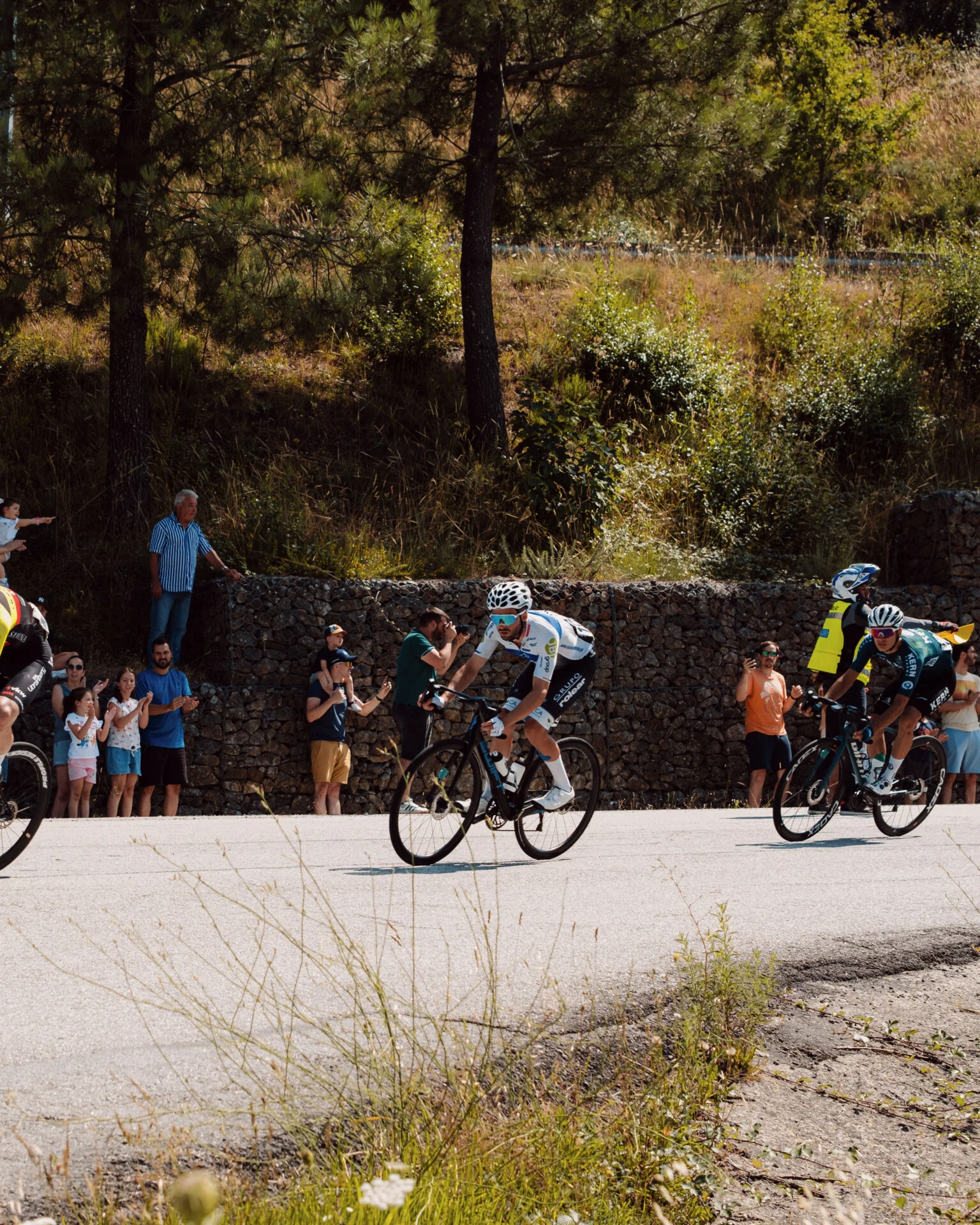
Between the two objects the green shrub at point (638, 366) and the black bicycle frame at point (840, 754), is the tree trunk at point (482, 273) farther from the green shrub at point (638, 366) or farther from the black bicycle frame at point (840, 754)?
the black bicycle frame at point (840, 754)

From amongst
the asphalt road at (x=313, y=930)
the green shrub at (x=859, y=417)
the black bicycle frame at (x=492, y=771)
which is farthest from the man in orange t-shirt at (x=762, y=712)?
the green shrub at (x=859, y=417)

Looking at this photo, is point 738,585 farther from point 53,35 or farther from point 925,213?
point 925,213

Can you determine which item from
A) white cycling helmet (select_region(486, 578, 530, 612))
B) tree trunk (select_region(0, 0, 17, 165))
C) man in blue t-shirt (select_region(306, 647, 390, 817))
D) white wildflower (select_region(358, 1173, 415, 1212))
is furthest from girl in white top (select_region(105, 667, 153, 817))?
white wildflower (select_region(358, 1173, 415, 1212))

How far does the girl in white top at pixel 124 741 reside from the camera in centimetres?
1275

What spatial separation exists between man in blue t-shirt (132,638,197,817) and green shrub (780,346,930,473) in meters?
13.2

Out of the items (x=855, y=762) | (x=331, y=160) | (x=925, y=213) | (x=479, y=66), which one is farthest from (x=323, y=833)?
(x=925, y=213)

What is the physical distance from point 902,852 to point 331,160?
37.1ft

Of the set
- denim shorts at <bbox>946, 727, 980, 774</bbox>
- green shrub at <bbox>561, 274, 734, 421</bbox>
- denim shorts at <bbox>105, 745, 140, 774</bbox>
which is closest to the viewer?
denim shorts at <bbox>105, 745, 140, 774</bbox>

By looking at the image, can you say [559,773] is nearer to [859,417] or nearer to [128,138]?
[128,138]

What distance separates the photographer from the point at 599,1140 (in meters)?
4.35

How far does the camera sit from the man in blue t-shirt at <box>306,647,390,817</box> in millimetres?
13977

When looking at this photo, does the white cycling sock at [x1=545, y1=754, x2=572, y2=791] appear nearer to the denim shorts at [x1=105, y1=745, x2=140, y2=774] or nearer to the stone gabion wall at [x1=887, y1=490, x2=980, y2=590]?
the denim shorts at [x1=105, y1=745, x2=140, y2=774]

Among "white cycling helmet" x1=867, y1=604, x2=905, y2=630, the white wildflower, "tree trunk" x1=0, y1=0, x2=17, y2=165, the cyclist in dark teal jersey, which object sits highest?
"tree trunk" x1=0, y1=0, x2=17, y2=165

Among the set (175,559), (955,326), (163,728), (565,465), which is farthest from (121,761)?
(955,326)
